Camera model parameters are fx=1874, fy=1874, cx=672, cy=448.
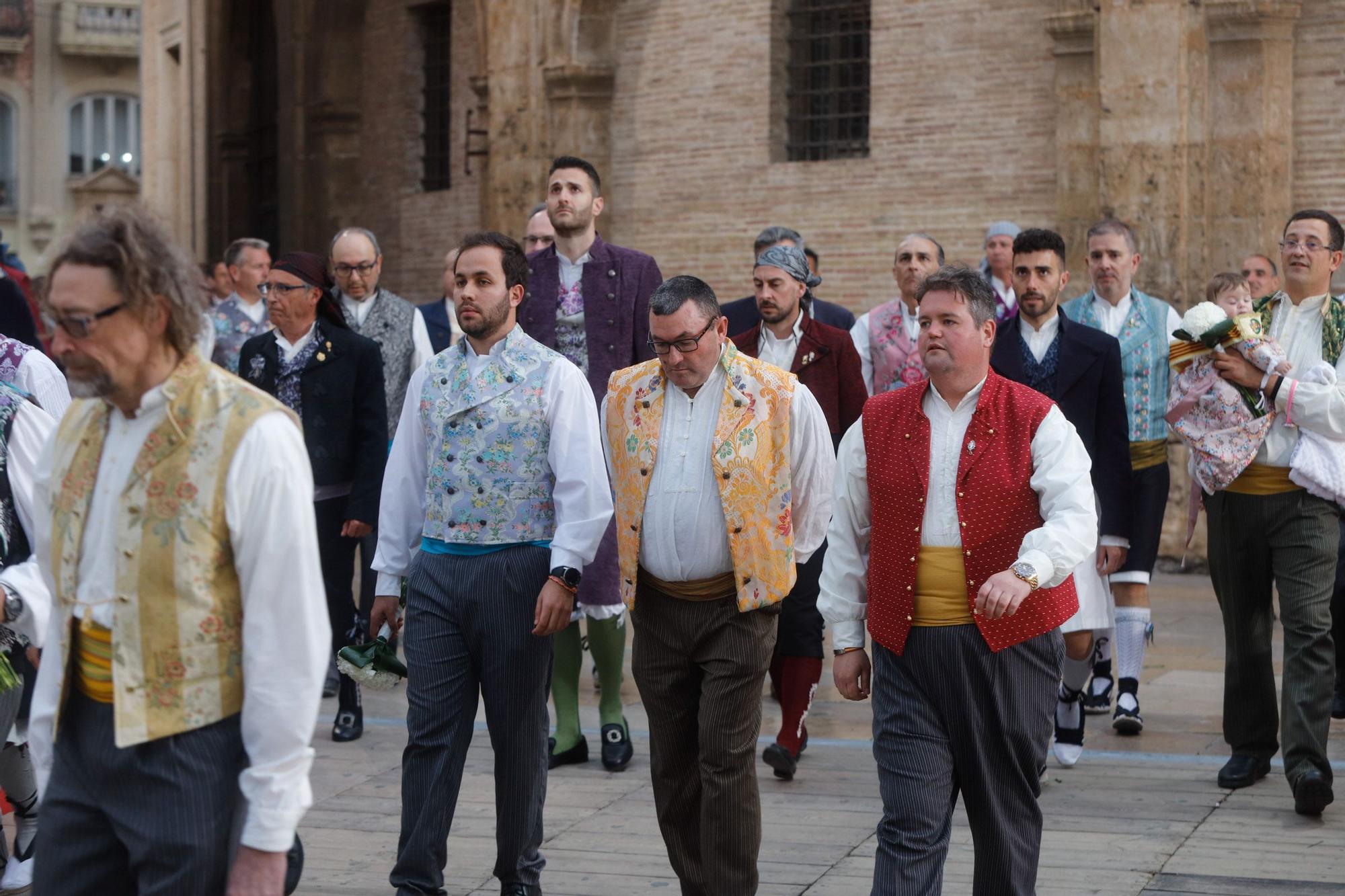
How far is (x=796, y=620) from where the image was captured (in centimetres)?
718

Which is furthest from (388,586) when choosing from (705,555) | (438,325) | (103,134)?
(103,134)

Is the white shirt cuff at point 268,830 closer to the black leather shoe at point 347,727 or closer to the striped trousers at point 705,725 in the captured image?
the striped trousers at point 705,725

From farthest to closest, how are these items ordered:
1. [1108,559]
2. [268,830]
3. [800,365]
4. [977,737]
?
[800,365] < [1108,559] < [977,737] < [268,830]

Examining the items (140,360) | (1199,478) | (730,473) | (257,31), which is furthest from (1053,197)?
(257,31)

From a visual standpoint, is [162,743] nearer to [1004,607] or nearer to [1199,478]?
[1004,607]

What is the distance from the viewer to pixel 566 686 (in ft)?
Result: 24.5

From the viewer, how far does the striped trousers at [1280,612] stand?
6.55 metres

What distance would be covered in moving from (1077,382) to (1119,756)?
159 centimetres

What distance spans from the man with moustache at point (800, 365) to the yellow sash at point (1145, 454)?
1313mm

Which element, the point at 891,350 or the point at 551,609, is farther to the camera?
the point at 891,350

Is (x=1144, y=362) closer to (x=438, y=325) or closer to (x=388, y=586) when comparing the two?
(x=388, y=586)

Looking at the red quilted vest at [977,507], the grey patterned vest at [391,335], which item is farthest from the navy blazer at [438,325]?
the red quilted vest at [977,507]

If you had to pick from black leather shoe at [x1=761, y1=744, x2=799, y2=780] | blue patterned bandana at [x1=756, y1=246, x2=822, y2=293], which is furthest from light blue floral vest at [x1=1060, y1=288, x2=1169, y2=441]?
black leather shoe at [x1=761, y1=744, x2=799, y2=780]

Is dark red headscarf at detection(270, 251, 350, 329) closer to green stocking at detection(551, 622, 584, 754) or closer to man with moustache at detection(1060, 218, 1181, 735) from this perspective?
green stocking at detection(551, 622, 584, 754)
